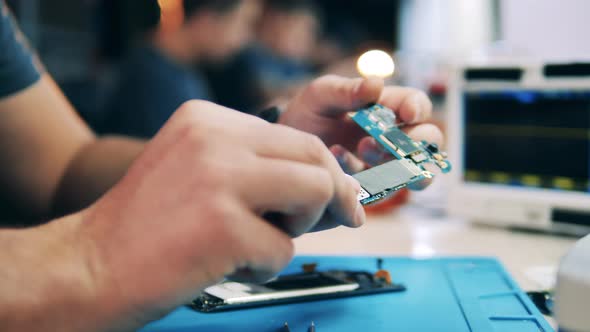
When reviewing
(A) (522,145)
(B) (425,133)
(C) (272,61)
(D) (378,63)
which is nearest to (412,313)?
(B) (425,133)

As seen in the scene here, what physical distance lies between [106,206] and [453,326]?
380 millimetres

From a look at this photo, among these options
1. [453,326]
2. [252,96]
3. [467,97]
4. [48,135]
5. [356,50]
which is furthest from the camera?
[356,50]

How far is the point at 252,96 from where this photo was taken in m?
3.65

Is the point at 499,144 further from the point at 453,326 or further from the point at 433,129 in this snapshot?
the point at 453,326

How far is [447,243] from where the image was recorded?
100 centimetres

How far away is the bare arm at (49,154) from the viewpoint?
3.15 feet

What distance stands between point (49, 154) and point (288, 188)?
2.59 feet

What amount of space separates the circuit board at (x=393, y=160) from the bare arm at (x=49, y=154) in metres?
0.46

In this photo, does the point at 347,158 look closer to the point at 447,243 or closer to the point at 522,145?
the point at 447,243

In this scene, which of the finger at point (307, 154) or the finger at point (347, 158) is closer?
the finger at point (307, 154)

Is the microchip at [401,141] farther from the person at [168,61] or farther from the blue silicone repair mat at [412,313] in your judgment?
the person at [168,61]

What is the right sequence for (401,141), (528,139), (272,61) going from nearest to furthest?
(401,141)
(528,139)
(272,61)

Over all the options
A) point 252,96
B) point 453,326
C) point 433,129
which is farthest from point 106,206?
point 252,96

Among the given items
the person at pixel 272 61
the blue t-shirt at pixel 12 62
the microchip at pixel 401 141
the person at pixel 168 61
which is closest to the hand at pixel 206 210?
the microchip at pixel 401 141
